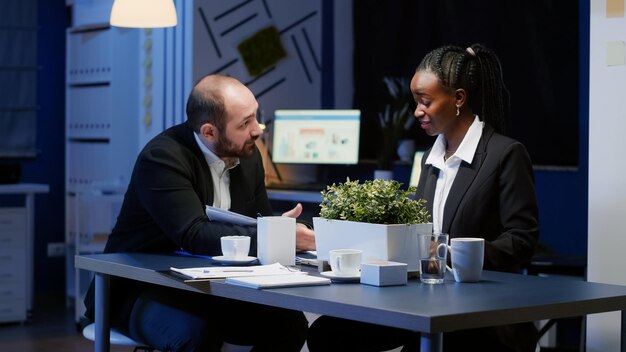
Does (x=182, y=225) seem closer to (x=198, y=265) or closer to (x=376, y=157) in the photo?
(x=198, y=265)

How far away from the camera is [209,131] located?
3.32 m

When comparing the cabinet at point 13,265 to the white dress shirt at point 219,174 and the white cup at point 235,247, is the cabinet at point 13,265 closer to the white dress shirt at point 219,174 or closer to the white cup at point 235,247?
the white dress shirt at point 219,174

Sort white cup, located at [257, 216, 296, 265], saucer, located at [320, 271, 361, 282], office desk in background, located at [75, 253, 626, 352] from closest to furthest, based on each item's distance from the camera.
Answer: office desk in background, located at [75, 253, 626, 352] → saucer, located at [320, 271, 361, 282] → white cup, located at [257, 216, 296, 265]

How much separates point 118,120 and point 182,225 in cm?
357

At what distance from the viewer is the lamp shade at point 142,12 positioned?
407cm

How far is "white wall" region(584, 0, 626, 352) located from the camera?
129 inches

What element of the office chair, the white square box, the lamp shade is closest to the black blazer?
the white square box

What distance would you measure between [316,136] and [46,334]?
1907 millimetres

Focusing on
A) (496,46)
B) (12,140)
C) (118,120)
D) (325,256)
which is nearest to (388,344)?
(325,256)

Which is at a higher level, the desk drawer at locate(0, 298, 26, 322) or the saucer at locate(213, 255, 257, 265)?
the saucer at locate(213, 255, 257, 265)

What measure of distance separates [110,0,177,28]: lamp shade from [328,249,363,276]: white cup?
194 centimetres

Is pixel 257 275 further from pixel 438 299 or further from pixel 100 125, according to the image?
pixel 100 125

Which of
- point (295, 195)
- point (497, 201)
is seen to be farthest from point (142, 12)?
point (497, 201)

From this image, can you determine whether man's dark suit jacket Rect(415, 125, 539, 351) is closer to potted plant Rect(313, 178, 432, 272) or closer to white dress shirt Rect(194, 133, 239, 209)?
potted plant Rect(313, 178, 432, 272)
